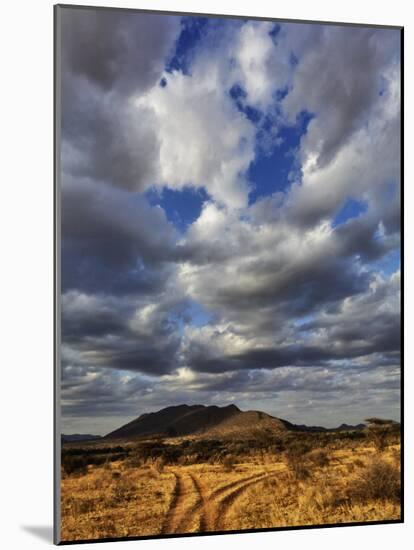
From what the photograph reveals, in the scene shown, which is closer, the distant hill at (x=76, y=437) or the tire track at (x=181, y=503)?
the distant hill at (x=76, y=437)

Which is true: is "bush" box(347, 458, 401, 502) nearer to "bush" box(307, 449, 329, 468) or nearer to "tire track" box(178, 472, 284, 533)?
"bush" box(307, 449, 329, 468)

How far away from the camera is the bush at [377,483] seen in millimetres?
9219

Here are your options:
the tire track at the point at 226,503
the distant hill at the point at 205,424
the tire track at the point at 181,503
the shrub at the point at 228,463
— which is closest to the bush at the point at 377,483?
the distant hill at the point at 205,424

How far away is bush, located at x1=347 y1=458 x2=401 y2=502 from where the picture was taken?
922cm

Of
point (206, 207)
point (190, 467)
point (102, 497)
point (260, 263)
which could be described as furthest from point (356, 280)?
point (102, 497)

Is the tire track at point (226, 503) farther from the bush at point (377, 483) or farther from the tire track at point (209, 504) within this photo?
the bush at point (377, 483)

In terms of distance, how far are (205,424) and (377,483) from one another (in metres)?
1.79

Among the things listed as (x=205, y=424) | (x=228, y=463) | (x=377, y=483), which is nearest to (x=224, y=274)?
(x=205, y=424)

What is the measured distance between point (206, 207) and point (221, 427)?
194 centimetres

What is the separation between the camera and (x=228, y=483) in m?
8.85

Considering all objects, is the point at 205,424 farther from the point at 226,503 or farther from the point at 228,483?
the point at 226,503

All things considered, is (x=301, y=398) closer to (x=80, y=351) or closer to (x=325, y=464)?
(x=325, y=464)

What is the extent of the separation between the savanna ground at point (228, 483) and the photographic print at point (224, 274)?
0.02 metres

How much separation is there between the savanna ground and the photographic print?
0.02 m
